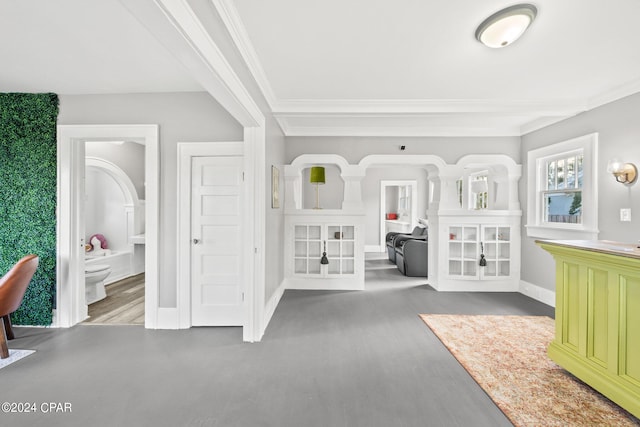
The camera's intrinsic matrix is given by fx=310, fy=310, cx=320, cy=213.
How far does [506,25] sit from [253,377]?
3.04 meters

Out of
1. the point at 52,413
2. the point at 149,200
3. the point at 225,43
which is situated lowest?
the point at 52,413

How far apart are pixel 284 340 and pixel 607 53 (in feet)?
12.2

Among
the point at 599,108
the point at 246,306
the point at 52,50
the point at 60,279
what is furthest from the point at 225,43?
the point at 599,108

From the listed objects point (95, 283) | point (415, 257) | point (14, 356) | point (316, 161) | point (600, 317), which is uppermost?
point (316, 161)

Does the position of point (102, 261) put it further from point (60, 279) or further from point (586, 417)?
point (586, 417)

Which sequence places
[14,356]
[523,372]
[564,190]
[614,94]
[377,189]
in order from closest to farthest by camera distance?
[523,372]
[14,356]
[614,94]
[564,190]
[377,189]

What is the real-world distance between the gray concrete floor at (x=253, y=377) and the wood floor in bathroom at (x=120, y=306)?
0.23m

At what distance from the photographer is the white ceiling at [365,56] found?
6.57 ft

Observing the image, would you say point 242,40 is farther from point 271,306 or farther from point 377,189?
point 377,189

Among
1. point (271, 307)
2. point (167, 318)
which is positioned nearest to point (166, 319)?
point (167, 318)

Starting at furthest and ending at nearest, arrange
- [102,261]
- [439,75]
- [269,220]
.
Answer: [102,261]
[269,220]
[439,75]

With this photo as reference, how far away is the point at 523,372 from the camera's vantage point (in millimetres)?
2404

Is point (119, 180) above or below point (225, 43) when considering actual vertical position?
below

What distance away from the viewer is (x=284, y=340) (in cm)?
298
